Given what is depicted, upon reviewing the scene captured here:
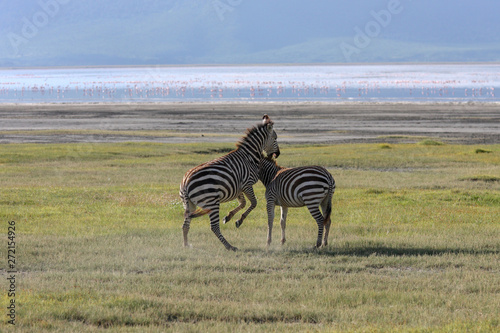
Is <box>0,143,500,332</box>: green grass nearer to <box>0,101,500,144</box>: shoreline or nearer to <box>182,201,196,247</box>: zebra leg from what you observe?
<box>182,201,196,247</box>: zebra leg

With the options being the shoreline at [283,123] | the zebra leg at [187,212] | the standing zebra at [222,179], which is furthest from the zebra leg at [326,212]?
the shoreline at [283,123]

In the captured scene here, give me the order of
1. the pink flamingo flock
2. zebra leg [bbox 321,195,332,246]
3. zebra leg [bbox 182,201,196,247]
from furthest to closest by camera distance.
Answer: the pink flamingo flock < zebra leg [bbox 321,195,332,246] < zebra leg [bbox 182,201,196,247]

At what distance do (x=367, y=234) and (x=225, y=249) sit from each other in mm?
3967

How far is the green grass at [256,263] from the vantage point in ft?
30.0

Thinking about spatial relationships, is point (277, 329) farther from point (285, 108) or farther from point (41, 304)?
point (285, 108)

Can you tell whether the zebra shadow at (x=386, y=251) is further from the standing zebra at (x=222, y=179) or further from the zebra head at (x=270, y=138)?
the zebra head at (x=270, y=138)

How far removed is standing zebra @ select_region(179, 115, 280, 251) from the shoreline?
34.4 metres

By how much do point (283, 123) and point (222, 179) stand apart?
178ft

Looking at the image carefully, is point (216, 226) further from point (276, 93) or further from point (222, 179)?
point (276, 93)

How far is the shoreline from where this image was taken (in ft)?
171

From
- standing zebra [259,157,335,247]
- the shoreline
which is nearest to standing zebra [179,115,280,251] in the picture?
standing zebra [259,157,335,247]

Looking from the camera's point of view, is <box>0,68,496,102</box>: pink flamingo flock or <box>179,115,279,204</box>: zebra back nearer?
<box>179,115,279,204</box>: zebra back

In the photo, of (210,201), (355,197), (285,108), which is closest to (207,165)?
(210,201)

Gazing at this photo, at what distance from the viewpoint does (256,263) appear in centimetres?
1247
